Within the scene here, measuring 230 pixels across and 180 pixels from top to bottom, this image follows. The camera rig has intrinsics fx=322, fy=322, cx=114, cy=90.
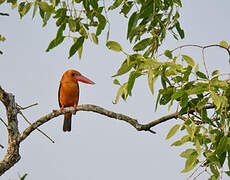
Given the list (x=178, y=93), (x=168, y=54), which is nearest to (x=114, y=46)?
(x=168, y=54)

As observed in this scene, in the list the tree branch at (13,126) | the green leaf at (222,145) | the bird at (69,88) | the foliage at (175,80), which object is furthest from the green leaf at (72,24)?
the bird at (69,88)

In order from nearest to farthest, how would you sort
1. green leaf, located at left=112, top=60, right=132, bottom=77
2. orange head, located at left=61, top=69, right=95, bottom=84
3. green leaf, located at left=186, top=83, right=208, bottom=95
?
1. green leaf, located at left=186, top=83, right=208, bottom=95
2. green leaf, located at left=112, top=60, right=132, bottom=77
3. orange head, located at left=61, top=69, right=95, bottom=84

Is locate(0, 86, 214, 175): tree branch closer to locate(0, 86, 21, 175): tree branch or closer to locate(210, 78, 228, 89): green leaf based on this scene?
locate(0, 86, 21, 175): tree branch

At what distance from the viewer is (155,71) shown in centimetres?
139

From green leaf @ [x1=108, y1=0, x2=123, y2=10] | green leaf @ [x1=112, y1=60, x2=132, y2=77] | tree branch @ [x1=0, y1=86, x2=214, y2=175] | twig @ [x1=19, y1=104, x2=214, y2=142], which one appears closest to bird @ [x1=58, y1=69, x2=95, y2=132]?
twig @ [x1=19, y1=104, x2=214, y2=142]

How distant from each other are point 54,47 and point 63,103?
7.96 ft

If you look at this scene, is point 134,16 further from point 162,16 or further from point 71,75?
point 71,75

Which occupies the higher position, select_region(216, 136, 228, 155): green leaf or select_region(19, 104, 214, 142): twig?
select_region(216, 136, 228, 155): green leaf

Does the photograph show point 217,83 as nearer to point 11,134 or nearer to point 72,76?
point 11,134

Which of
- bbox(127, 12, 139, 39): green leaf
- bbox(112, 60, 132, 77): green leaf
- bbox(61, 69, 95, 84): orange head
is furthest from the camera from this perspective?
bbox(61, 69, 95, 84): orange head

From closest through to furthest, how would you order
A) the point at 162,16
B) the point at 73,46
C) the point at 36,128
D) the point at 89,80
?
the point at 73,46 → the point at 162,16 → the point at 36,128 → the point at 89,80

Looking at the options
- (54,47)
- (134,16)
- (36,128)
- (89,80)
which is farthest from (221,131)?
(89,80)

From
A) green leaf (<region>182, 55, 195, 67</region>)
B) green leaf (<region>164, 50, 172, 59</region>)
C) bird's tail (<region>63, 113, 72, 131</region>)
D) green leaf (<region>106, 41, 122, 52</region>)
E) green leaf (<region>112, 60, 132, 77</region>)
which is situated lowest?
bird's tail (<region>63, 113, 72, 131</region>)

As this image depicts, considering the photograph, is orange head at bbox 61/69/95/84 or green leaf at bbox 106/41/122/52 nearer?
green leaf at bbox 106/41/122/52
